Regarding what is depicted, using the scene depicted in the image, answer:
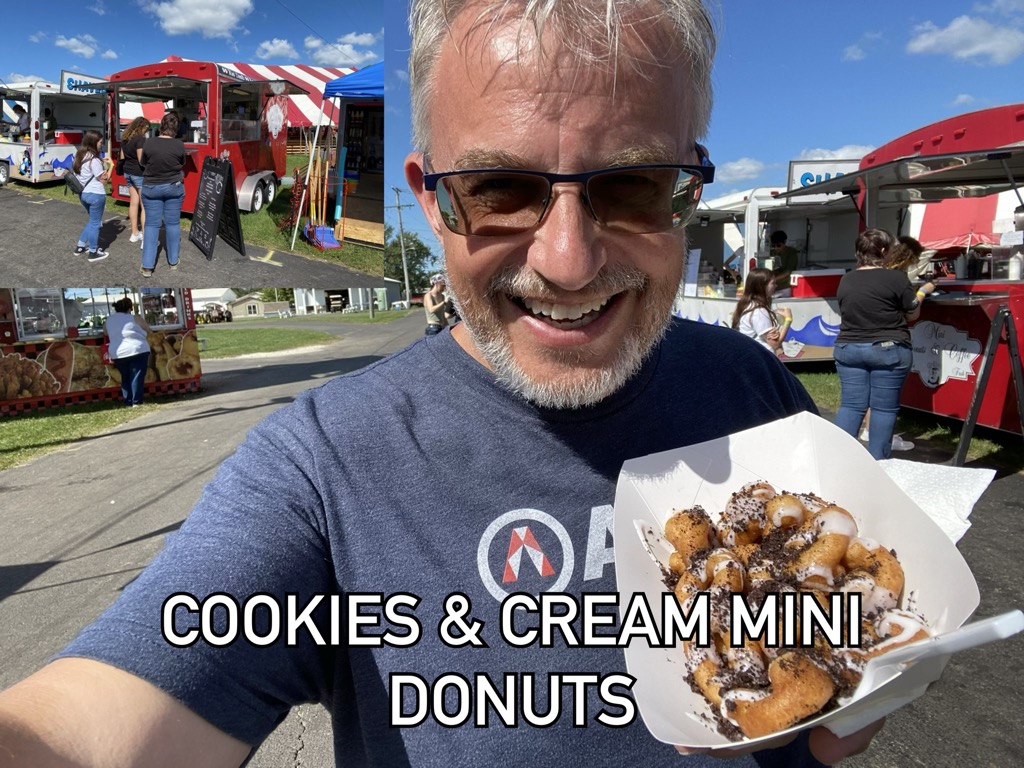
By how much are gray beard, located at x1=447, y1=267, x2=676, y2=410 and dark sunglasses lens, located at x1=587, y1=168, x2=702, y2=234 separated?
3.3 inches

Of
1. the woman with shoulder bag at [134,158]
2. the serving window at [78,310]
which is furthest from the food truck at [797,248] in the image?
the serving window at [78,310]

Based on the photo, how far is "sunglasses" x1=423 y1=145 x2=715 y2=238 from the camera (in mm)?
1055

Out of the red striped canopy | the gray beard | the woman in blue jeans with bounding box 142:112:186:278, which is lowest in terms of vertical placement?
the gray beard

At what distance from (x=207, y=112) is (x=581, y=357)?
751 centimetres

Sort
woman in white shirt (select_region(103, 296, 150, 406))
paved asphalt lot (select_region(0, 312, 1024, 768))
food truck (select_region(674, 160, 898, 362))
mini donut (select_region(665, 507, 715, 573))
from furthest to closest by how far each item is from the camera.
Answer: woman in white shirt (select_region(103, 296, 150, 406))
food truck (select_region(674, 160, 898, 362))
paved asphalt lot (select_region(0, 312, 1024, 768))
mini donut (select_region(665, 507, 715, 573))

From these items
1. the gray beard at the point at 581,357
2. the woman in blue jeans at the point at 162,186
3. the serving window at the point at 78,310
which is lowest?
the serving window at the point at 78,310

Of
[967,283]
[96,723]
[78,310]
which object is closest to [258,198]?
[78,310]

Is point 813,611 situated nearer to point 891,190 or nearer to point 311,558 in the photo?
point 311,558

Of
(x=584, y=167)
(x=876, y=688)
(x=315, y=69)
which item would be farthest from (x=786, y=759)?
(x=315, y=69)

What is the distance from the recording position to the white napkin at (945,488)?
1.10 meters

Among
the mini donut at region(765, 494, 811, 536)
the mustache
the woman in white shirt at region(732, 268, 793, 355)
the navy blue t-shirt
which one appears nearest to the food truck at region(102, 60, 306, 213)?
the woman in white shirt at region(732, 268, 793, 355)

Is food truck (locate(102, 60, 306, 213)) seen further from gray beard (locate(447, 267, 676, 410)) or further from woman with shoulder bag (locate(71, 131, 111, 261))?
gray beard (locate(447, 267, 676, 410))

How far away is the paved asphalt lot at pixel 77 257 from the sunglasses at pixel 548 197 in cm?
729

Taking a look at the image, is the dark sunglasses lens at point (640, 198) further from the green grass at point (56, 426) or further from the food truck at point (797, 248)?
the green grass at point (56, 426)
